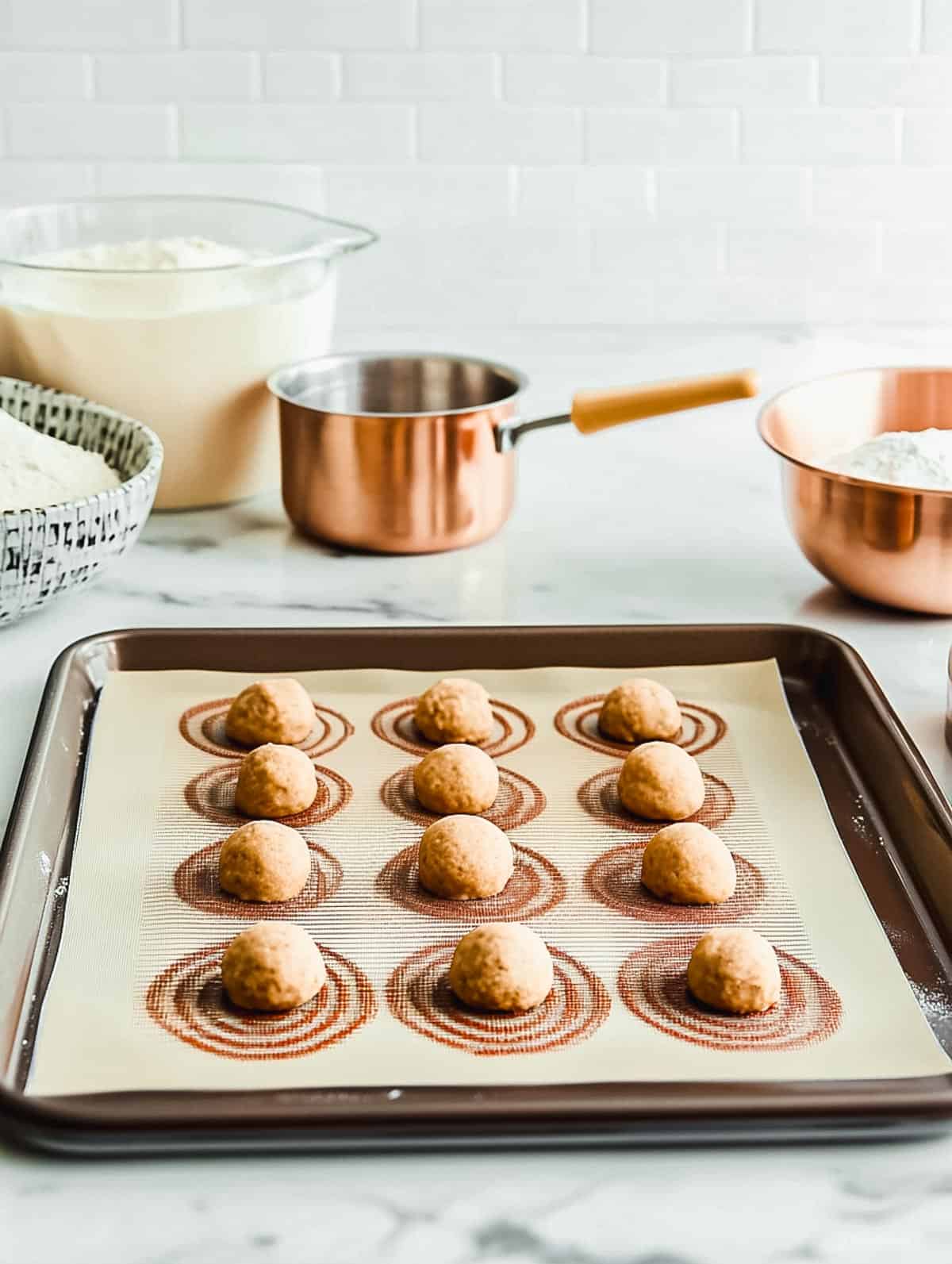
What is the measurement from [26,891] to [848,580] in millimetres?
719

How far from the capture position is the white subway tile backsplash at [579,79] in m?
2.01

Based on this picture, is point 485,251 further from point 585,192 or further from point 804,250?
point 804,250

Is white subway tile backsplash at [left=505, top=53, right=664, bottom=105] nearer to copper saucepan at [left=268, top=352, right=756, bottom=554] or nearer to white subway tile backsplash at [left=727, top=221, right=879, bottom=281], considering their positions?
white subway tile backsplash at [left=727, top=221, right=879, bottom=281]

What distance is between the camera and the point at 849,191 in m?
2.10

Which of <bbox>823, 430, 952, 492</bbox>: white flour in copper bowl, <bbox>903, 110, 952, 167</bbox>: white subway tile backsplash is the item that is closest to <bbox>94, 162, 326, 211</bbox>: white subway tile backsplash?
<bbox>903, 110, 952, 167</bbox>: white subway tile backsplash

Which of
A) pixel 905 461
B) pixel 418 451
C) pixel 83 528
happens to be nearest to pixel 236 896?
pixel 83 528

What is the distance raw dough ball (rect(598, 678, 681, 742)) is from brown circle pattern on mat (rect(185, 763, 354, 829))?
0.20 meters

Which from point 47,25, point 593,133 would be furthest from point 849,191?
point 47,25

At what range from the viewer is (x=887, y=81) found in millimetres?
2047

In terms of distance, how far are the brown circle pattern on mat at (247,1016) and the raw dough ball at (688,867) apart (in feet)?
0.62

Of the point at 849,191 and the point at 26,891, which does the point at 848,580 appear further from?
the point at 849,191

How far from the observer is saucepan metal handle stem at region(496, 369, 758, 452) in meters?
1.26

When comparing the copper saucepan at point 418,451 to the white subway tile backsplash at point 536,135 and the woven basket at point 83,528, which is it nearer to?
the woven basket at point 83,528

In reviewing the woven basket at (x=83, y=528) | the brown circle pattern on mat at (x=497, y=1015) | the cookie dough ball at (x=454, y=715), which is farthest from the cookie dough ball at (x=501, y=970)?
the woven basket at (x=83, y=528)
